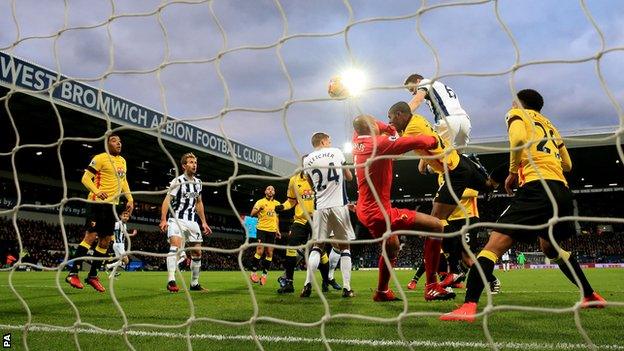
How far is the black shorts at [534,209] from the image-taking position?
10.2 feet

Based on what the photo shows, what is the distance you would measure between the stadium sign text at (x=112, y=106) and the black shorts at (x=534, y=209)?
544cm

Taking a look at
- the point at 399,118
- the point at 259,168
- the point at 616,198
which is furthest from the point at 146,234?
the point at 616,198

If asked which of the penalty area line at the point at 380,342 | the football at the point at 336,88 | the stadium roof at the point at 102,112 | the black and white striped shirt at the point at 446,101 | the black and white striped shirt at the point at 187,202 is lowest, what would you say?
the penalty area line at the point at 380,342

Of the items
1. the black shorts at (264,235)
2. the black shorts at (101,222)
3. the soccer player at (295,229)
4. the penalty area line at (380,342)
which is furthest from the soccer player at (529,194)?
the black shorts at (264,235)

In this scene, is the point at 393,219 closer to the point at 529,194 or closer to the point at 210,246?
the point at 529,194

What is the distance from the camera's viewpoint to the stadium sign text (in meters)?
10.5

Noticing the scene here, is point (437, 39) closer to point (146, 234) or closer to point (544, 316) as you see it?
point (544, 316)

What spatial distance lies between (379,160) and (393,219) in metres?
0.48

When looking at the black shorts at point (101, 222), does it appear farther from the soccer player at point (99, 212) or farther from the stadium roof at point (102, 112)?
the stadium roof at point (102, 112)

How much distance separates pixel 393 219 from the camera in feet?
12.8

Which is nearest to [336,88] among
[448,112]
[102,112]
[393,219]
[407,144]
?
[407,144]

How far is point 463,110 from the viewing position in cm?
489

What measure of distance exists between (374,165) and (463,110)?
1.54 m

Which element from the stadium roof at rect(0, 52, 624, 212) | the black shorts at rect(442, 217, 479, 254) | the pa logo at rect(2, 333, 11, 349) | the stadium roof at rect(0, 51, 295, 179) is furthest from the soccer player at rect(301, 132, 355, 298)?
the stadium roof at rect(0, 52, 624, 212)
